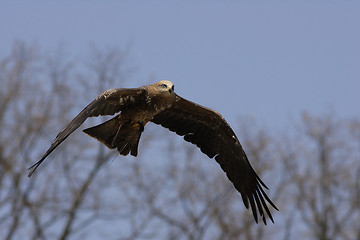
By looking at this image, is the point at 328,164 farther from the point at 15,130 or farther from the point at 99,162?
the point at 15,130

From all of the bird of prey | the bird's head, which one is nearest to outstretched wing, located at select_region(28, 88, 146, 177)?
the bird of prey

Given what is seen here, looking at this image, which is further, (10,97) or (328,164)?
(328,164)

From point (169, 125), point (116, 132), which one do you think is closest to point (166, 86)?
point (116, 132)

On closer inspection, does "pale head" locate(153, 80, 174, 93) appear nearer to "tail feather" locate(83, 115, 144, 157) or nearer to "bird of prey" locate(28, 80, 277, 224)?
"bird of prey" locate(28, 80, 277, 224)

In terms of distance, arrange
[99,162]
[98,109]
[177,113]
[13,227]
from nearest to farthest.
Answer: [98,109] → [177,113] → [13,227] → [99,162]

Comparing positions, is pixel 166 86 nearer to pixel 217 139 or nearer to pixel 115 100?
pixel 115 100

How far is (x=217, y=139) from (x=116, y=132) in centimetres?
169

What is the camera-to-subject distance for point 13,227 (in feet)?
58.5

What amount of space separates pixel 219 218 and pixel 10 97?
8060 mm

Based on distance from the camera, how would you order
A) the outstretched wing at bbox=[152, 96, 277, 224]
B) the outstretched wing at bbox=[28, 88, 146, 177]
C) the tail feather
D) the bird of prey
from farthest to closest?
the outstretched wing at bbox=[152, 96, 277, 224], the tail feather, the bird of prey, the outstretched wing at bbox=[28, 88, 146, 177]

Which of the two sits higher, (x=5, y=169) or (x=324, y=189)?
(x=324, y=189)

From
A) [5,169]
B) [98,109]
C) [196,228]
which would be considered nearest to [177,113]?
[98,109]

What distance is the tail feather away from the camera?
24.7 feet

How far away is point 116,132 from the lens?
24.9ft
